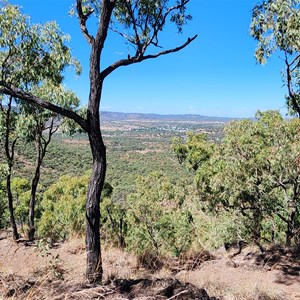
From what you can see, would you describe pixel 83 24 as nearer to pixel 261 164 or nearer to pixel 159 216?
pixel 261 164

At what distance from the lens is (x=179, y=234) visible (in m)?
14.6

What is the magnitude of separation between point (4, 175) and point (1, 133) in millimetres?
1266

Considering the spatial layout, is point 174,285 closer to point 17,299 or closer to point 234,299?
point 234,299

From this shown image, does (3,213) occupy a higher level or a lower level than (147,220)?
lower

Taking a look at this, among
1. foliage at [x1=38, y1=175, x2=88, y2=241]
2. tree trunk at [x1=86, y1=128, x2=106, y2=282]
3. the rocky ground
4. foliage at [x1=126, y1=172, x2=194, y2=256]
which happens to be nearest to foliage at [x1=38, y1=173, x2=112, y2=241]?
foliage at [x1=38, y1=175, x2=88, y2=241]

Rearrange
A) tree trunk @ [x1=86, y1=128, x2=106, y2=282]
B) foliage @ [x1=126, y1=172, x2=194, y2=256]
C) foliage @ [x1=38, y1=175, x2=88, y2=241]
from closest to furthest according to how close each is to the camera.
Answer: tree trunk @ [x1=86, y1=128, x2=106, y2=282]
foliage @ [x1=126, y1=172, x2=194, y2=256]
foliage @ [x1=38, y1=175, x2=88, y2=241]

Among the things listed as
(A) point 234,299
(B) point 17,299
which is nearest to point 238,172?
(A) point 234,299

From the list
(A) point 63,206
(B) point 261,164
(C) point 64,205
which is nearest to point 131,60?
(B) point 261,164

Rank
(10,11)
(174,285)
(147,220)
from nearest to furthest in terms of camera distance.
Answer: (174,285) < (10,11) < (147,220)

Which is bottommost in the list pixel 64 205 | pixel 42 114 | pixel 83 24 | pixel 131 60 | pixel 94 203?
pixel 64 205

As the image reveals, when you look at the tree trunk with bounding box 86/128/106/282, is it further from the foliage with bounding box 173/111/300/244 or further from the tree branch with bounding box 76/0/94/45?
the foliage with bounding box 173/111/300/244

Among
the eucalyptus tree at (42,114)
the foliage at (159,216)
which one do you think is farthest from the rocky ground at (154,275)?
the foliage at (159,216)

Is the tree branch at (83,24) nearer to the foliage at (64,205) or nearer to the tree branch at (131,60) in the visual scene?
the tree branch at (131,60)

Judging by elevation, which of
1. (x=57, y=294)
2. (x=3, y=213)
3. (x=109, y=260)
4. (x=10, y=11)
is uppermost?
(x=10, y=11)
